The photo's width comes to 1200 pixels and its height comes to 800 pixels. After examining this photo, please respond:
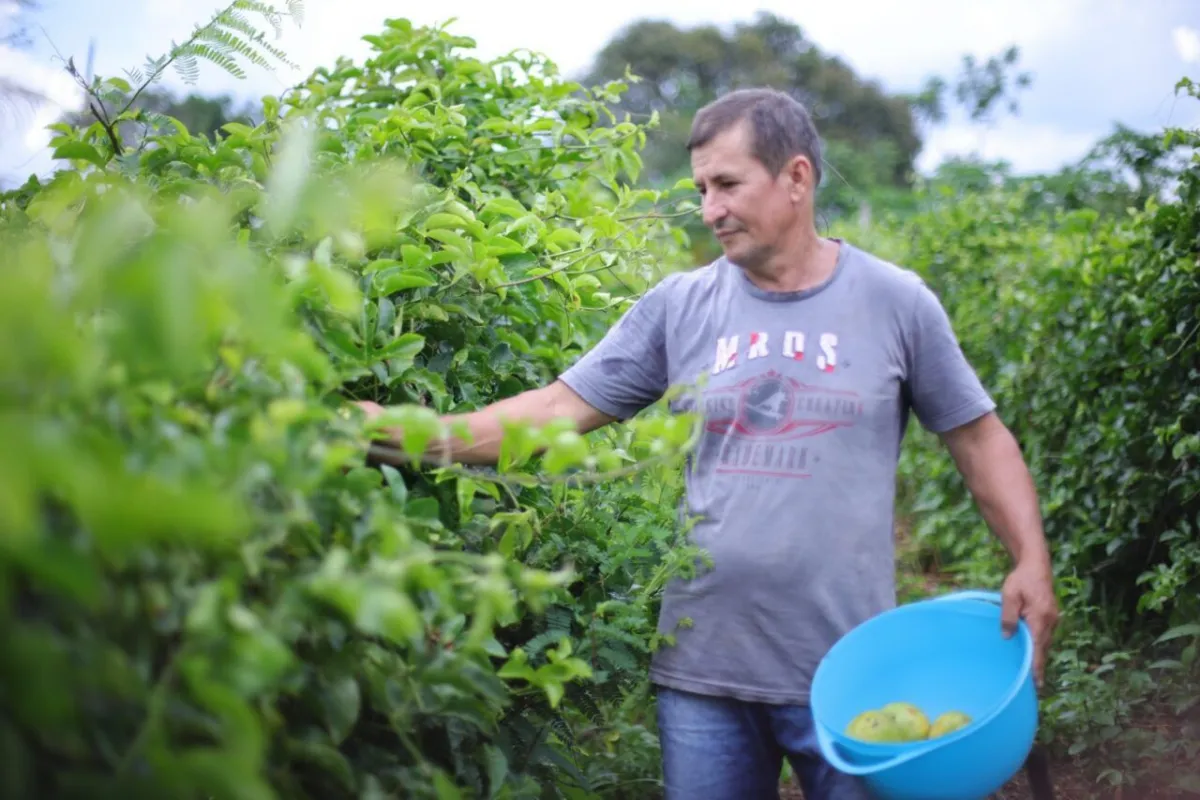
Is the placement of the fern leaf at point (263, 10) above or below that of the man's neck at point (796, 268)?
above

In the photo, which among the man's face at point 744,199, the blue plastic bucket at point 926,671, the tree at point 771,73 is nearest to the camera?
the blue plastic bucket at point 926,671

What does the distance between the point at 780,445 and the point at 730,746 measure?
2.03ft

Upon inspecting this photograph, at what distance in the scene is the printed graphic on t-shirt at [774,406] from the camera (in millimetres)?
2340

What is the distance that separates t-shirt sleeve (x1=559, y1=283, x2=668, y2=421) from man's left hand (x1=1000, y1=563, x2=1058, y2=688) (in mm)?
880

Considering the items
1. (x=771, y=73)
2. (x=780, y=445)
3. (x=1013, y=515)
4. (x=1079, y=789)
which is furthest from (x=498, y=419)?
(x=771, y=73)

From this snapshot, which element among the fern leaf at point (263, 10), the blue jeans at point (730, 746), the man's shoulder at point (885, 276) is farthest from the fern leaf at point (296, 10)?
the blue jeans at point (730, 746)

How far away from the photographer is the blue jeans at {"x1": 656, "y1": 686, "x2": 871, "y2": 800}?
2.34 m

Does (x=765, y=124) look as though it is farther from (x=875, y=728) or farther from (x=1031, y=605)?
(x=875, y=728)

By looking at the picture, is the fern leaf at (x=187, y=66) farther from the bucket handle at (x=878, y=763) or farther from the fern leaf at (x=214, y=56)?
the bucket handle at (x=878, y=763)

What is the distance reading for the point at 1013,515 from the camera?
7.73ft

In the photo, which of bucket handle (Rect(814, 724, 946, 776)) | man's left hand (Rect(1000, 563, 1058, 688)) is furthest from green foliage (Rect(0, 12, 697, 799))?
man's left hand (Rect(1000, 563, 1058, 688))

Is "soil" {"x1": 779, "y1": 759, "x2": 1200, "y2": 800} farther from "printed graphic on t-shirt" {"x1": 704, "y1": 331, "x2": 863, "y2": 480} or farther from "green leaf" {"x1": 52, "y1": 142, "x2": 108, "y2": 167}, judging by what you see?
"green leaf" {"x1": 52, "y1": 142, "x2": 108, "y2": 167}

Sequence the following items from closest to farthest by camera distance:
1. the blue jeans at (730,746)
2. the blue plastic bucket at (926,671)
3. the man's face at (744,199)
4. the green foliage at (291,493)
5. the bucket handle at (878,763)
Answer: the green foliage at (291,493) → the bucket handle at (878,763) → the blue plastic bucket at (926,671) → the blue jeans at (730,746) → the man's face at (744,199)

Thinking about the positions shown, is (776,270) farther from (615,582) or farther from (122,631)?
(122,631)
